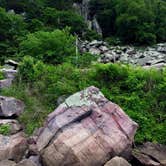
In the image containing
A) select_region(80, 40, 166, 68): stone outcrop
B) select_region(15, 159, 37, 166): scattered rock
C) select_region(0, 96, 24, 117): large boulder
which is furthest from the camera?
select_region(80, 40, 166, 68): stone outcrop

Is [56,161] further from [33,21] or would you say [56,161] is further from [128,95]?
[33,21]

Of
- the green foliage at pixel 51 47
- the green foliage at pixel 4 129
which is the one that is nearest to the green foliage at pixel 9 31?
the green foliage at pixel 51 47

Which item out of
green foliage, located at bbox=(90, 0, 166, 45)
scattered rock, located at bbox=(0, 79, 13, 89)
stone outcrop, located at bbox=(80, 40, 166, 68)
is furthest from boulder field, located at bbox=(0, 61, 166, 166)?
green foliage, located at bbox=(90, 0, 166, 45)

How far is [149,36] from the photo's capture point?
4494 cm

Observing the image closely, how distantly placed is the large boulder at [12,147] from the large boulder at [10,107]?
1524mm

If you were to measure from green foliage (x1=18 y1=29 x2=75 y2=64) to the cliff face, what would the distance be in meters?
27.0

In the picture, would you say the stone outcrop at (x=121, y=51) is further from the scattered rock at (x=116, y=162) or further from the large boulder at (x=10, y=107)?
the scattered rock at (x=116, y=162)

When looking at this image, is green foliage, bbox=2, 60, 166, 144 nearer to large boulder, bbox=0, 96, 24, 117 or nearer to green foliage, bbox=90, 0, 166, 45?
large boulder, bbox=0, 96, 24, 117

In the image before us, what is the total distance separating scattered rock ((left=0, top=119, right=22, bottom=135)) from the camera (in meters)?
13.9

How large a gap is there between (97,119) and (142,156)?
1.68 meters

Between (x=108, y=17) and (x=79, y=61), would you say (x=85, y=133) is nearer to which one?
(x=79, y=61)

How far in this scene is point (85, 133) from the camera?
12242 mm

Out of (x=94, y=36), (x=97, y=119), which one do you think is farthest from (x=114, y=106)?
(x=94, y=36)

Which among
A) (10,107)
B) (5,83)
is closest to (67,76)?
(5,83)
